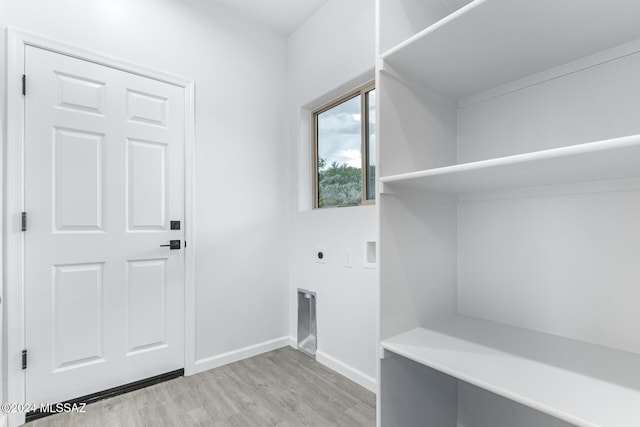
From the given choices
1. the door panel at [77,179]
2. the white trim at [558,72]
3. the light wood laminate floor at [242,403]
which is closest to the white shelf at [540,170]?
the white trim at [558,72]

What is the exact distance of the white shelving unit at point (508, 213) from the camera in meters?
0.85

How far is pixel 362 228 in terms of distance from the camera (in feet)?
6.78

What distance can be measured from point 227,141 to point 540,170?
2121mm

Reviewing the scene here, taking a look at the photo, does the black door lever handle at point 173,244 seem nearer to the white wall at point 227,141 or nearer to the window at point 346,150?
the white wall at point 227,141

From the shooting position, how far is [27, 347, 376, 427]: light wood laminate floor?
168cm

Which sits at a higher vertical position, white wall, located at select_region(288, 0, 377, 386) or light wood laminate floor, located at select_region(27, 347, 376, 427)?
white wall, located at select_region(288, 0, 377, 386)

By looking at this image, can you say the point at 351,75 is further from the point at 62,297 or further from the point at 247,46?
the point at 62,297

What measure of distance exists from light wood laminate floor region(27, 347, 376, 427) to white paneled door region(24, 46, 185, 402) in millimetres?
187

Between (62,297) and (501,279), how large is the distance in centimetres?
230

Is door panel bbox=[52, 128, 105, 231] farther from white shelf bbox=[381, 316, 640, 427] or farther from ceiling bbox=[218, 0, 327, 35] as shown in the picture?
white shelf bbox=[381, 316, 640, 427]

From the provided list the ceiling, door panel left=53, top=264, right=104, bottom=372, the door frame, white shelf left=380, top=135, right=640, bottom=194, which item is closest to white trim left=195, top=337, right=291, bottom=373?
A: door panel left=53, top=264, right=104, bottom=372

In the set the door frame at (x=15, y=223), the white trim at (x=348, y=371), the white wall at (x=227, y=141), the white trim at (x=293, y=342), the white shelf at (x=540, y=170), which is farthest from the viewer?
the white trim at (x=293, y=342)

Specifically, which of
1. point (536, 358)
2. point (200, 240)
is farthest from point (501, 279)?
point (200, 240)

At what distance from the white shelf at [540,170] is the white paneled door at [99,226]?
1720mm
